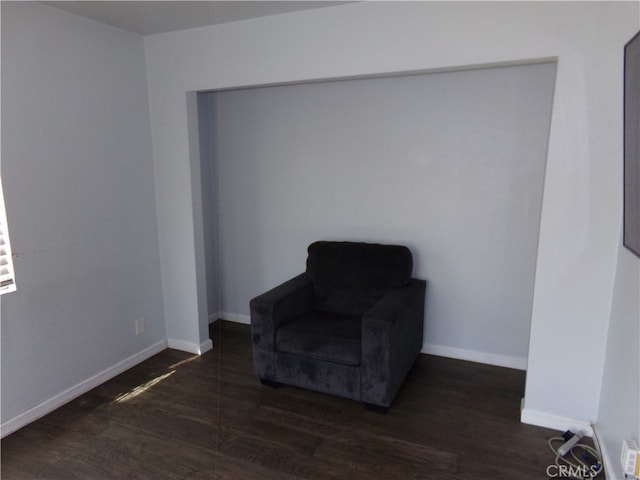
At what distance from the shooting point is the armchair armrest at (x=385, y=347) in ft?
8.13

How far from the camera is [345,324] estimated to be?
9.38ft

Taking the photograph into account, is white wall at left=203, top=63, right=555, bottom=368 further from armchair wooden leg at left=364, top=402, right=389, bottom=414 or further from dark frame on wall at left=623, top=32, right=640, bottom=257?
dark frame on wall at left=623, top=32, right=640, bottom=257

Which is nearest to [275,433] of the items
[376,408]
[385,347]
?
[376,408]

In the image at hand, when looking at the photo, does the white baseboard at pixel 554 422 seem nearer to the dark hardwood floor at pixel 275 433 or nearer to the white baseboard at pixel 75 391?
the dark hardwood floor at pixel 275 433

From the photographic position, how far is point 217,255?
4078mm

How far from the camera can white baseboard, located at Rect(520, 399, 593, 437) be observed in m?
2.39

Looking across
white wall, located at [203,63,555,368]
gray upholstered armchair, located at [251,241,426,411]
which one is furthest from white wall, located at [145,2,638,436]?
gray upholstered armchair, located at [251,241,426,411]

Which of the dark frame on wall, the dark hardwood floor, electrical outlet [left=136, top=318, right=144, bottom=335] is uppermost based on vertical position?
the dark frame on wall

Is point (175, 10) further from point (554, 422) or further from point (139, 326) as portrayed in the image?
point (554, 422)

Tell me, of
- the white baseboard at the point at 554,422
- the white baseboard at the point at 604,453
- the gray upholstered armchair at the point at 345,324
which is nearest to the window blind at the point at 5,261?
the gray upholstered armchair at the point at 345,324

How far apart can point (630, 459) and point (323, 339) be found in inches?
60.2

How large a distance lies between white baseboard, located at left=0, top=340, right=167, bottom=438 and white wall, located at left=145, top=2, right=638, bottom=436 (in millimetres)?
2067

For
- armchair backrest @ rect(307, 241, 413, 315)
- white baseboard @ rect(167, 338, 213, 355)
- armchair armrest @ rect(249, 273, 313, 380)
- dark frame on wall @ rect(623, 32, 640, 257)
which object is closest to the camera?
dark frame on wall @ rect(623, 32, 640, 257)

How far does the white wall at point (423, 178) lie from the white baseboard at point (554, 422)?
2.21ft
